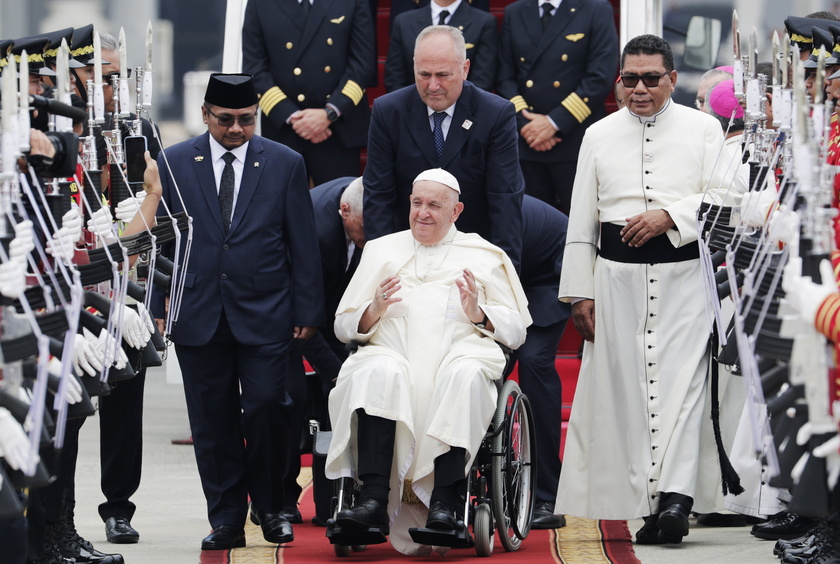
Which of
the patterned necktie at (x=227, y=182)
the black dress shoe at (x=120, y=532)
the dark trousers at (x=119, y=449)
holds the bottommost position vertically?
the black dress shoe at (x=120, y=532)

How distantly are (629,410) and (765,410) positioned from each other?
1.98 meters

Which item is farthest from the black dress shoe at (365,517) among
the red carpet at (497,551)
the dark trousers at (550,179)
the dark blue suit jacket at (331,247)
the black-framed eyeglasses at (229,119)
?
the dark trousers at (550,179)

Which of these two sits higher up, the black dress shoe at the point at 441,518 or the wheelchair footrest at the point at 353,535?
the black dress shoe at the point at 441,518

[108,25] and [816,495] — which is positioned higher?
[108,25]

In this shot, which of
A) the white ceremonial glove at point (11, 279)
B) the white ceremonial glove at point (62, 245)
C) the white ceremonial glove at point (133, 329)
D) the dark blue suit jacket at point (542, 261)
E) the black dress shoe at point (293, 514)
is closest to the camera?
the white ceremonial glove at point (11, 279)

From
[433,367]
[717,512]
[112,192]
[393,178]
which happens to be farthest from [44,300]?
[717,512]

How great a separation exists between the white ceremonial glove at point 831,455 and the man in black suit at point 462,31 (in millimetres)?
4516

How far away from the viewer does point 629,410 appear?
6.73 m

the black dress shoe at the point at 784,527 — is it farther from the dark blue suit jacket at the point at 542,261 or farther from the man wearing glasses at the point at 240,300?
the man wearing glasses at the point at 240,300

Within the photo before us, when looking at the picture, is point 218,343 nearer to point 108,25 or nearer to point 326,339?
point 326,339

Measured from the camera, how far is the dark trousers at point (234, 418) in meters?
6.50

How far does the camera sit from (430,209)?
6598 mm

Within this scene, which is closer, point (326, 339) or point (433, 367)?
point (433, 367)

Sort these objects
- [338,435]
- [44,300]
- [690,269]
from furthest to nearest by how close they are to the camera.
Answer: [690,269], [338,435], [44,300]
